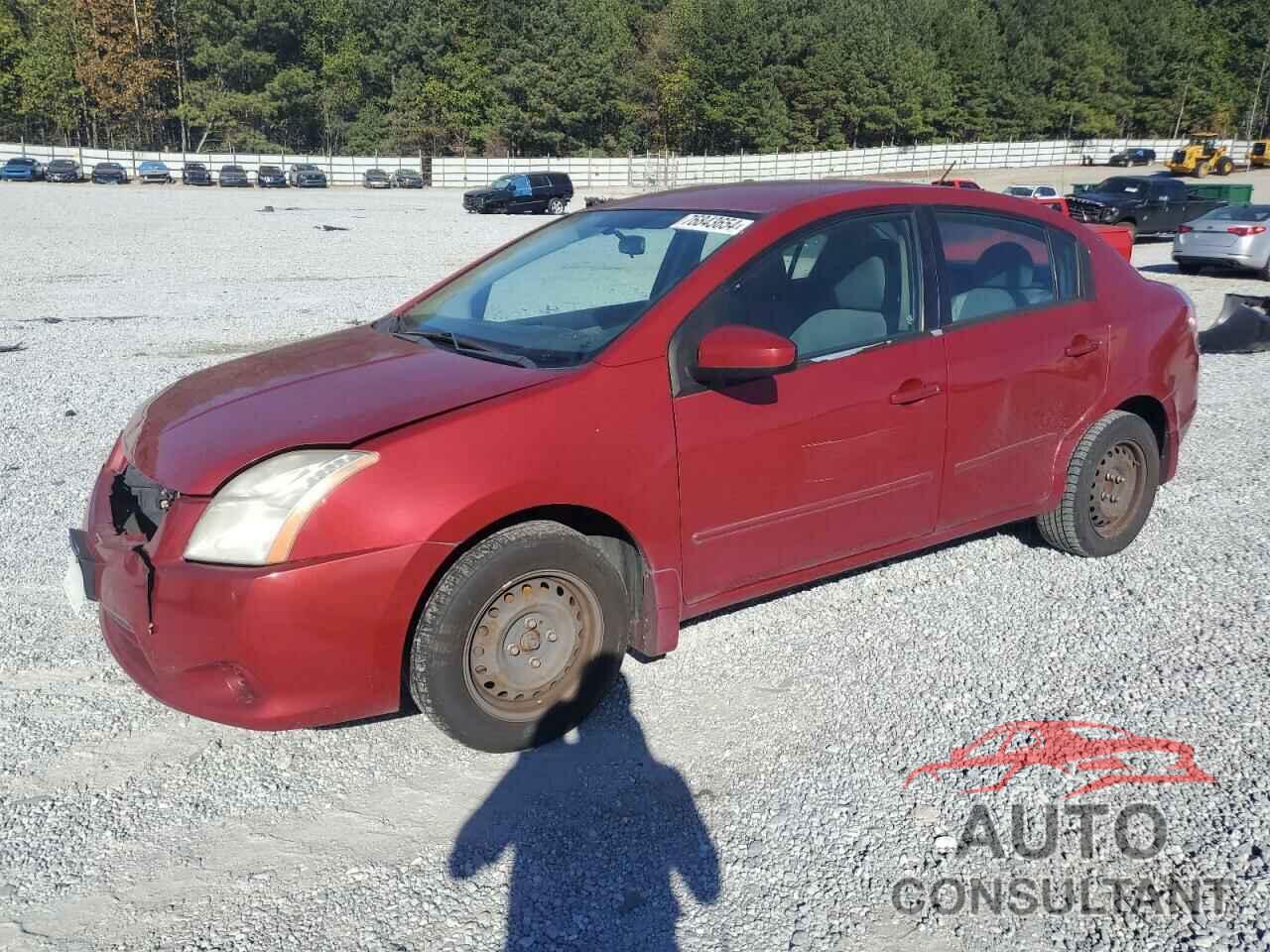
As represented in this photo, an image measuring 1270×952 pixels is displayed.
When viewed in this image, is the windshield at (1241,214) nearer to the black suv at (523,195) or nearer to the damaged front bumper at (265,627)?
the damaged front bumper at (265,627)

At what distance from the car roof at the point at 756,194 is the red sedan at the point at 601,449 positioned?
0.08 ft

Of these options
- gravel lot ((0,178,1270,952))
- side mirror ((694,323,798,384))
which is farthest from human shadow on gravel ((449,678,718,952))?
side mirror ((694,323,798,384))

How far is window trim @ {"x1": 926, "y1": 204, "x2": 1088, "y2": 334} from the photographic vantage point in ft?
13.6

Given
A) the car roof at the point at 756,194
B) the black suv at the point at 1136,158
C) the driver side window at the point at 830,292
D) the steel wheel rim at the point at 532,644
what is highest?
the black suv at the point at 1136,158

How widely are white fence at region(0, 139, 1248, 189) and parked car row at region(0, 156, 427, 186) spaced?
407 cm

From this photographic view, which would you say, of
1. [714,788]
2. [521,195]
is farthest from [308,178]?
[714,788]

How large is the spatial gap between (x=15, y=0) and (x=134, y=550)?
330 ft

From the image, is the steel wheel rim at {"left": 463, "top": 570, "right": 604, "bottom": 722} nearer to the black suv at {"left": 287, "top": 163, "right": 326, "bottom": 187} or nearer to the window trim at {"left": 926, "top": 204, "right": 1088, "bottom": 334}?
the window trim at {"left": 926, "top": 204, "right": 1088, "bottom": 334}

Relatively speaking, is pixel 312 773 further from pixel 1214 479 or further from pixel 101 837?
pixel 1214 479

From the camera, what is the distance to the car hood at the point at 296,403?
3104 millimetres

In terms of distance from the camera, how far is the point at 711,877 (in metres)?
2.79

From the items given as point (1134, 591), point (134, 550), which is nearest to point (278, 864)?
point (134, 550)

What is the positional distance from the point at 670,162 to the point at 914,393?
6887cm

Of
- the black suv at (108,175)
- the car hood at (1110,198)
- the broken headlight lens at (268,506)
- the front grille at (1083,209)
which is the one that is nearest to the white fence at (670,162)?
the black suv at (108,175)
